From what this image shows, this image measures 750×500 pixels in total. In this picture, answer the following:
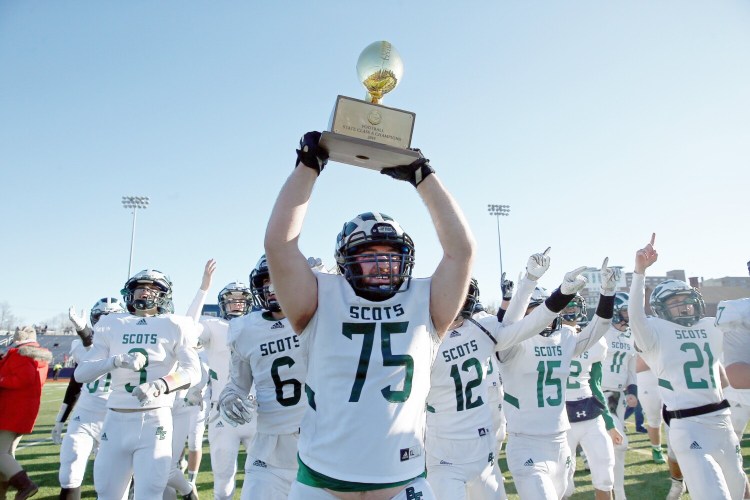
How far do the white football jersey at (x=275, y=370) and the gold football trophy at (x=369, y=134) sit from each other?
1866mm

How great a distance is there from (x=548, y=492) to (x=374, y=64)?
3.71 meters

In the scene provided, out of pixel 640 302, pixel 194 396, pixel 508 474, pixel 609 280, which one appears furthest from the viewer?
pixel 508 474

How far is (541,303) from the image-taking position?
210 inches

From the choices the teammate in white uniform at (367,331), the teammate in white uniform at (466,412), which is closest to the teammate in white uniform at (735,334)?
the teammate in white uniform at (466,412)

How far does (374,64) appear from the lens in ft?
9.14

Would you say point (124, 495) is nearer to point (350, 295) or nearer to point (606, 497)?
point (350, 295)

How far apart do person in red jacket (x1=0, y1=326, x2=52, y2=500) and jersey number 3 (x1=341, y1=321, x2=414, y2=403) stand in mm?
5931

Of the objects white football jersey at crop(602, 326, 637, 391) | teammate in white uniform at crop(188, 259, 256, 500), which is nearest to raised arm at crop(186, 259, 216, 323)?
teammate in white uniform at crop(188, 259, 256, 500)

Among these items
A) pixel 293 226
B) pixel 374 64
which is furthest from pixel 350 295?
pixel 374 64

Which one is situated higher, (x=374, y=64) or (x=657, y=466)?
(x=374, y=64)

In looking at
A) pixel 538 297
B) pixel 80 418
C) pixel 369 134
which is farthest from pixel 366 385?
pixel 80 418

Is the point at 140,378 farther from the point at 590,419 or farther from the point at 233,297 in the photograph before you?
the point at 590,419

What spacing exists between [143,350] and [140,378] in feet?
0.88

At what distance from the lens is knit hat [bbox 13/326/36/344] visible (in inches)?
285
